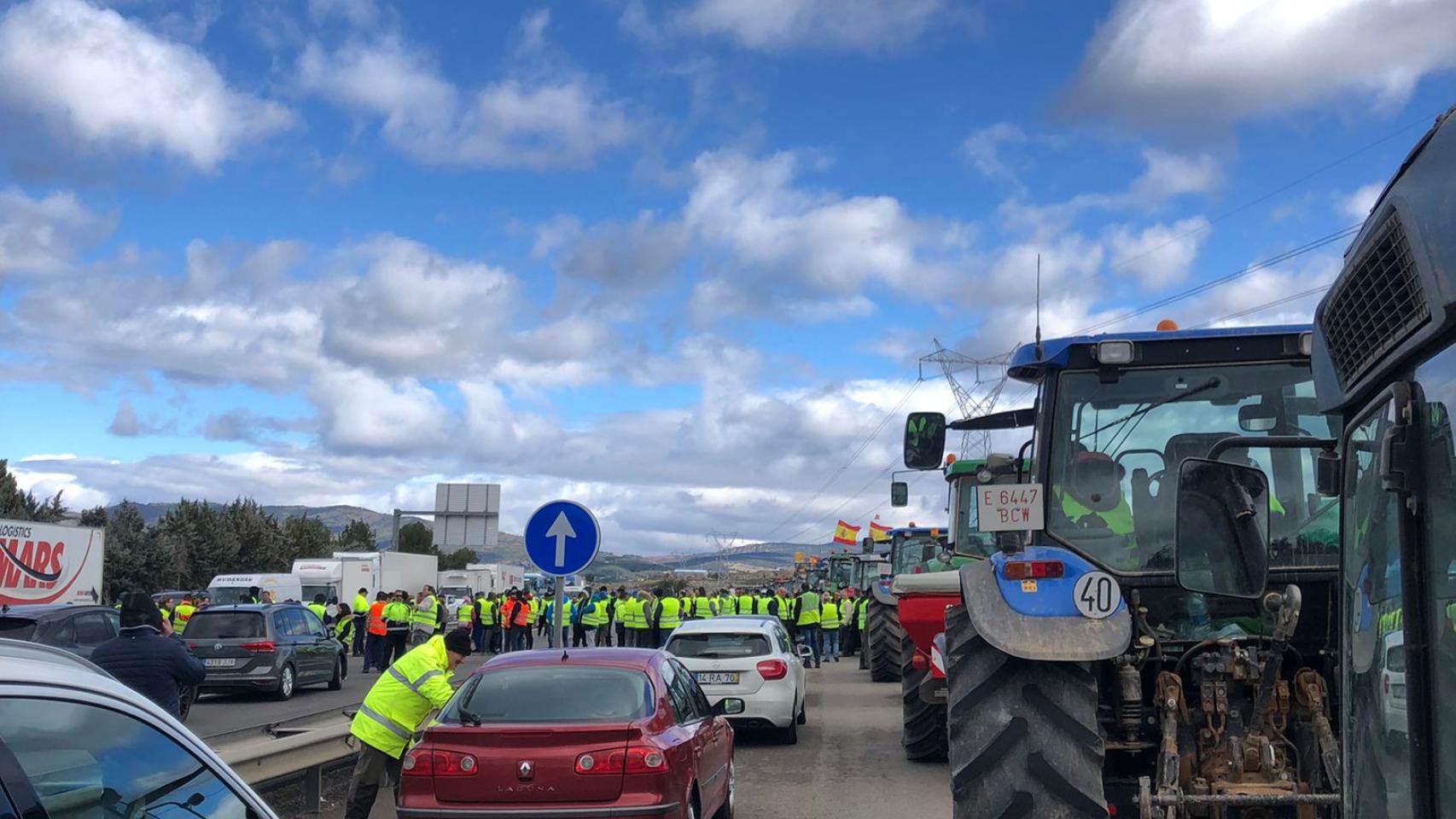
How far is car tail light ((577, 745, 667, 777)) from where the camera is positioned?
7824 millimetres

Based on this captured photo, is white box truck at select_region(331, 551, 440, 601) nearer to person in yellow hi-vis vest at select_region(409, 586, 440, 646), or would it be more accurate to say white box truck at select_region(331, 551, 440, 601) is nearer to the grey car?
person in yellow hi-vis vest at select_region(409, 586, 440, 646)

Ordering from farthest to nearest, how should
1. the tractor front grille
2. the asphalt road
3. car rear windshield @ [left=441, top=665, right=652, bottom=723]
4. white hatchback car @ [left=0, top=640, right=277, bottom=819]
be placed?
the asphalt road < car rear windshield @ [left=441, top=665, right=652, bottom=723] < the tractor front grille < white hatchback car @ [left=0, top=640, right=277, bottom=819]

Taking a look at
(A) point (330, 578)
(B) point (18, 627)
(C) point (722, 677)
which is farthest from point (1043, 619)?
(A) point (330, 578)

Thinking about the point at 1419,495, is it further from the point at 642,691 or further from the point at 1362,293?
the point at 642,691

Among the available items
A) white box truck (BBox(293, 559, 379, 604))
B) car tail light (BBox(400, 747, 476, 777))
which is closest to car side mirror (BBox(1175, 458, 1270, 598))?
car tail light (BBox(400, 747, 476, 777))

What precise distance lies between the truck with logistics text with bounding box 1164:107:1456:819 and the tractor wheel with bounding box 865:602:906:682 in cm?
1883

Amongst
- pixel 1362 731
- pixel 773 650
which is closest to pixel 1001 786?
pixel 1362 731

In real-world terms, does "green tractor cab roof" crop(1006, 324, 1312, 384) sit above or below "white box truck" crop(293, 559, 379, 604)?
above

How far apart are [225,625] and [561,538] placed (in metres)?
12.2

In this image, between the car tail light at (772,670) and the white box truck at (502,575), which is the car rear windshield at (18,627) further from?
the white box truck at (502,575)

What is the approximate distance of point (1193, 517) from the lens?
4000mm

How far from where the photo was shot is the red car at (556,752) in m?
7.80

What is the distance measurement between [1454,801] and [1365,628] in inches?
24.9

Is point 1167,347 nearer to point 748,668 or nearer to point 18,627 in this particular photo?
point 748,668
